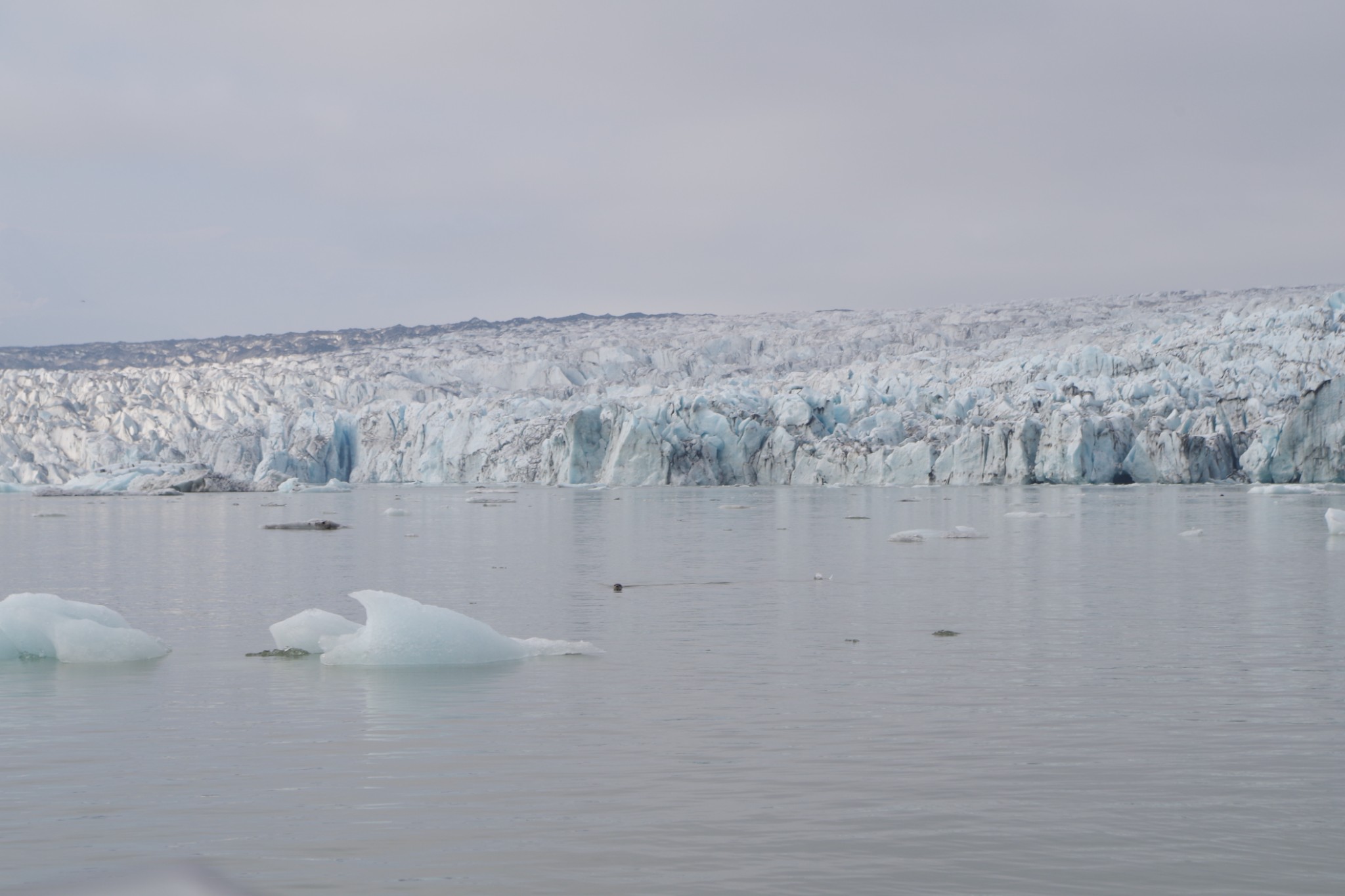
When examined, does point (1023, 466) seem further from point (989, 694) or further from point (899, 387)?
point (989, 694)

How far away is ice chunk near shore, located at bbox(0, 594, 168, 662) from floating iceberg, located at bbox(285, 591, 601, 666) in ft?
4.51

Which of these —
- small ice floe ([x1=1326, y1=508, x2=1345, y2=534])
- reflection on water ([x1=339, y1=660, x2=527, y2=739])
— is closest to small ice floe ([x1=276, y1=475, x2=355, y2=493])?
small ice floe ([x1=1326, y1=508, x2=1345, y2=534])

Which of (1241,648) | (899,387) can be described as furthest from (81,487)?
(1241,648)

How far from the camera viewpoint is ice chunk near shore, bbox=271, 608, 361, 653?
356 inches

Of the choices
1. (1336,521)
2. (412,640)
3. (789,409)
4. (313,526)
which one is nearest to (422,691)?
(412,640)

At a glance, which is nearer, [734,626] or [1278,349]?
[734,626]

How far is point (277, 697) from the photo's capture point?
7457mm

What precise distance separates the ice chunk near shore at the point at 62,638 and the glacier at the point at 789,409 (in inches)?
1883

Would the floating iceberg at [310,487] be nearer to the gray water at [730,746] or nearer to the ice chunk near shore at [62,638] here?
the gray water at [730,746]

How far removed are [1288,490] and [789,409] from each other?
23.9m

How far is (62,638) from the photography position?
347 inches

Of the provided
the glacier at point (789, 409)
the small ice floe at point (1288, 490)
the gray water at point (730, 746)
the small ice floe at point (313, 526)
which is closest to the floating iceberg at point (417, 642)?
the gray water at point (730, 746)

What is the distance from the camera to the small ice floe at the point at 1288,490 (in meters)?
40.8

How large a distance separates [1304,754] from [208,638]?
808 cm
